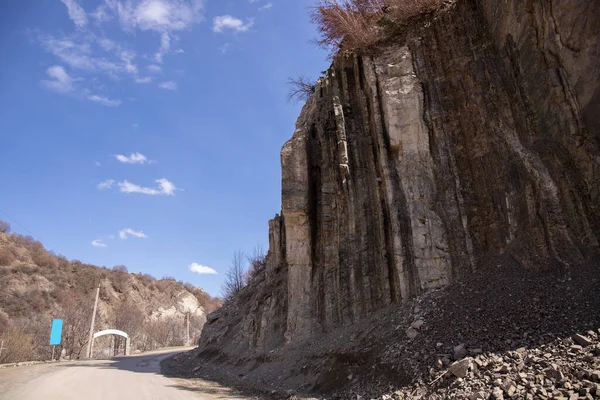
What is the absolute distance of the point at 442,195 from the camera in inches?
437

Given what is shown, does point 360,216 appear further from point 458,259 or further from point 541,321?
point 541,321

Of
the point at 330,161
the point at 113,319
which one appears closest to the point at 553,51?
the point at 330,161

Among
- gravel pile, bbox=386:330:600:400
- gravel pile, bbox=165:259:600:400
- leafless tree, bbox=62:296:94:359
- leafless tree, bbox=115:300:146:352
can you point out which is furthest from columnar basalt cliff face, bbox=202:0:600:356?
leafless tree, bbox=115:300:146:352

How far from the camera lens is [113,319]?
46562 mm

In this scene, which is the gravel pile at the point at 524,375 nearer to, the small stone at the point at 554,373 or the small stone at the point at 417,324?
the small stone at the point at 554,373

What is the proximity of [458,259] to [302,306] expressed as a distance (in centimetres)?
561

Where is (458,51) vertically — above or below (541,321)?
above

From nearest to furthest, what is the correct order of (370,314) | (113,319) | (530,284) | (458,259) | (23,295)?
(530,284) < (458,259) < (370,314) < (23,295) < (113,319)

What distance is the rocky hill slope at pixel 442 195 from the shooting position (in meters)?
8.09

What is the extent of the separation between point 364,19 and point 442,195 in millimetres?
8879

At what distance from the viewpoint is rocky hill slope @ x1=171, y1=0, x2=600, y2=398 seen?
8.09 metres

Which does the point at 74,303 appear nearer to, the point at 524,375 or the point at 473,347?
the point at 473,347

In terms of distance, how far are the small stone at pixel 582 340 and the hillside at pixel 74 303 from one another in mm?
26526

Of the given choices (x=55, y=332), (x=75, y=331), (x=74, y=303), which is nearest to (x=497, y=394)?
(x=55, y=332)
